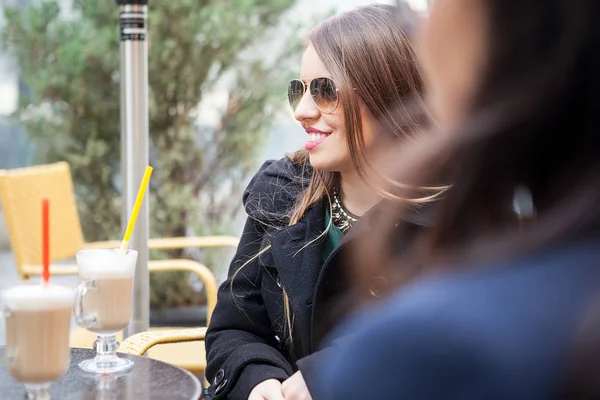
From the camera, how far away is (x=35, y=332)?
1241 millimetres

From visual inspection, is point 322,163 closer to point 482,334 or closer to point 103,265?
point 103,265

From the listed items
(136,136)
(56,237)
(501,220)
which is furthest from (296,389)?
(56,237)

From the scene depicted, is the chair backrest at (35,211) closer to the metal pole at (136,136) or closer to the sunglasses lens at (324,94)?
the metal pole at (136,136)

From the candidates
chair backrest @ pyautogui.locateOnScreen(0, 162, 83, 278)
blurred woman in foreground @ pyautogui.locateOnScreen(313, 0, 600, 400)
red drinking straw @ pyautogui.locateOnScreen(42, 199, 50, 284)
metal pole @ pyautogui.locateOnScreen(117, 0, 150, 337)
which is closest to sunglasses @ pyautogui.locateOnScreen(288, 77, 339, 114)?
red drinking straw @ pyautogui.locateOnScreen(42, 199, 50, 284)

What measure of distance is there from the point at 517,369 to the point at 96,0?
178 inches

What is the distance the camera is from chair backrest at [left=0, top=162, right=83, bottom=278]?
9.60 feet

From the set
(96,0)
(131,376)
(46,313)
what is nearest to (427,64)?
(46,313)

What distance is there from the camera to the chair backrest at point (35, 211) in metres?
2.93

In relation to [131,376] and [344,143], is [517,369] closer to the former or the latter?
[131,376]

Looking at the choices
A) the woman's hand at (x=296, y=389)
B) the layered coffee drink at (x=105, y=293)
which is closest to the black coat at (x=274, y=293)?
the woman's hand at (x=296, y=389)

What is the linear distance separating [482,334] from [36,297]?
867 mm

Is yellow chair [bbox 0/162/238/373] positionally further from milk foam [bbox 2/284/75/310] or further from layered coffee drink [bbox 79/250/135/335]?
milk foam [bbox 2/284/75/310]

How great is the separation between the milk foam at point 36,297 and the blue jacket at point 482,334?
0.76 meters

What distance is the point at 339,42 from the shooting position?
178 centimetres
